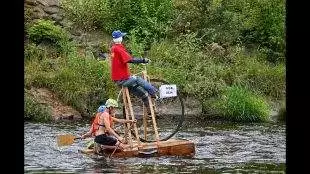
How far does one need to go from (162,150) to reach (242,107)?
24.0 feet

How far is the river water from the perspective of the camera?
38.9ft

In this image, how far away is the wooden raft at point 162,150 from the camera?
13.1 m

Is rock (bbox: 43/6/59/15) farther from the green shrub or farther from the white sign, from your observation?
the white sign

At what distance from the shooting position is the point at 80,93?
20.7m

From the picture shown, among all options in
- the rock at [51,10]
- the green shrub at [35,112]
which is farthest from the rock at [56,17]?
the green shrub at [35,112]

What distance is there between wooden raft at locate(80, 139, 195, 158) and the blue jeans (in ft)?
2.79

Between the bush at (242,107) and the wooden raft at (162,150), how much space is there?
6764 mm

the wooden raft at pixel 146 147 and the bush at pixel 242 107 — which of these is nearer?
the wooden raft at pixel 146 147

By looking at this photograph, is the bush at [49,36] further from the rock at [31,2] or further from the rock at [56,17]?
the rock at [31,2]

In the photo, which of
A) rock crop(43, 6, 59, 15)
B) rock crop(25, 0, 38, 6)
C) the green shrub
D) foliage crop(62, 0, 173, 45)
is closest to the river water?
the green shrub

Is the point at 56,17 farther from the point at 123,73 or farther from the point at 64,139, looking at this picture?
the point at 123,73

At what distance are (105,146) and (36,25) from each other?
1145 centimetres

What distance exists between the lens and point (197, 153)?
557 inches
